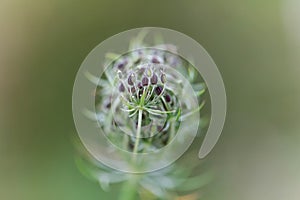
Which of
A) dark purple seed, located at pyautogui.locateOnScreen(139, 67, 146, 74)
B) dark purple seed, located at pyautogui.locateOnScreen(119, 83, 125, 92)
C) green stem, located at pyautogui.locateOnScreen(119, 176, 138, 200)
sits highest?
dark purple seed, located at pyautogui.locateOnScreen(139, 67, 146, 74)

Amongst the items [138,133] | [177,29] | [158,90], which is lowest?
[138,133]

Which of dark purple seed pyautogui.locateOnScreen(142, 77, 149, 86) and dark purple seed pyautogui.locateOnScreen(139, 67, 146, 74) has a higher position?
dark purple seed pyautogui.locateOnScreen(139, 67, 146, 74)

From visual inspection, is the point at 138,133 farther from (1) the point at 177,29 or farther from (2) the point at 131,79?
(1) the point at 177,29

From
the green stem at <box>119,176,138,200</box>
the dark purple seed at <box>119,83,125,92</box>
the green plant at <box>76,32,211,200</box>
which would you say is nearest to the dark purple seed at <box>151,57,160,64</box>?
the green plant at <box>76,32,211,200</box>

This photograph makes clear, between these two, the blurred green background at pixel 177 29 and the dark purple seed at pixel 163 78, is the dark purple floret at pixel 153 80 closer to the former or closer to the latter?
the dark purple seed at pixel 163 78

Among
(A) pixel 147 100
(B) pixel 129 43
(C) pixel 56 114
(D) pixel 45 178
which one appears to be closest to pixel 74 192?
(D) pixel 45 178

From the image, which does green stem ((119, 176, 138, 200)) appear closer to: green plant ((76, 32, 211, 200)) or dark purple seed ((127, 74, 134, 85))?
green plant ((76, 32, 211, 200))

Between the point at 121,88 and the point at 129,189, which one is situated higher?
the point at 121,88

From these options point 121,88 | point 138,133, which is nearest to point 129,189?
point 138,133
